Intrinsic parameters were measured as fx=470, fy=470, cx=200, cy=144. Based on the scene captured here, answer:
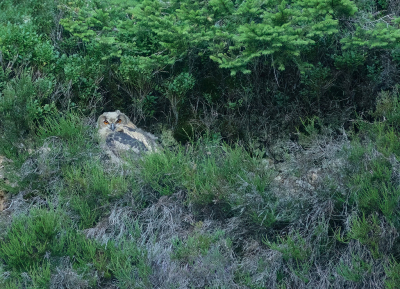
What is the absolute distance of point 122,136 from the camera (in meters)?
5.63

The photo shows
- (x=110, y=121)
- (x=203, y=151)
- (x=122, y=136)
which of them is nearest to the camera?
(x=203, y=151)

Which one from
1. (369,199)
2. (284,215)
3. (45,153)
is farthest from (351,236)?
(45,153)

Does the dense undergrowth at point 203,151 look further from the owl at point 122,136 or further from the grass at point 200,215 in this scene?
the owl at point 122,136

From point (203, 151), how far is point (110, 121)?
127 cm

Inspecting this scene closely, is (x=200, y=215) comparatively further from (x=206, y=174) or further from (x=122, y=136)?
(x=122, y=136)

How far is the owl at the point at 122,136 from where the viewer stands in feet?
18.0

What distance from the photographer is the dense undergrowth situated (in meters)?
4.12

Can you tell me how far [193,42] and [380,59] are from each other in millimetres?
2448

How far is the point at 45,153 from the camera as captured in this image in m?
5.21

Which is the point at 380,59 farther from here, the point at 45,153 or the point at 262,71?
the point at 45,153

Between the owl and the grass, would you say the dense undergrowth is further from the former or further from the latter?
the owl

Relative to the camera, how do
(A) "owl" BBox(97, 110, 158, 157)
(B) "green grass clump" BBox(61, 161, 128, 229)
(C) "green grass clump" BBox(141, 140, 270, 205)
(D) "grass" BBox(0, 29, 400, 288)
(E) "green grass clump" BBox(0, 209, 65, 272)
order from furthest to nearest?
(A) "owl" BBox(97, 110, 158, 157)
(B) "green grass clump" BBox(61, 161, 128, 229)
(C) "green grass clump" BBox(141, 140, 270, 205)
(E) "green grass clump" BBox(0, 209, 65, 272)
(D) "grass" BBox(0, 29, 400, 288)

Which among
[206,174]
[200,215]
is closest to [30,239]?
[200,215]

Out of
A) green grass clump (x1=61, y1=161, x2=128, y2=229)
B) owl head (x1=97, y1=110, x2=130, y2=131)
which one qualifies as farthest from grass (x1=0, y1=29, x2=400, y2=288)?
owl head (x1=97, y1=110, x2=130, y2=131)
